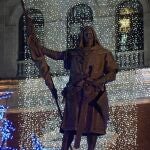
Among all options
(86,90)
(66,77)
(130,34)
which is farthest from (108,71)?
(130,34)

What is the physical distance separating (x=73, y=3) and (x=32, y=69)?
2.38 metres

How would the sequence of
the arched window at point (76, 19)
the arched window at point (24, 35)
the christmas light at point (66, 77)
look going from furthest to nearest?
the arched window at point (24, 35), the arched window at point (76, 19), the christmas light at point (66, 77)

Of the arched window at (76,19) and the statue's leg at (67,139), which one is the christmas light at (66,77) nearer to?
the arched window at (76,19)

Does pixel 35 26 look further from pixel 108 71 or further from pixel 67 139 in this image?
pixel 67 139

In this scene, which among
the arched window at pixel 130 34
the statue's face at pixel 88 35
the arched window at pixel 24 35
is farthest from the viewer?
the arched window at pixel 24 35

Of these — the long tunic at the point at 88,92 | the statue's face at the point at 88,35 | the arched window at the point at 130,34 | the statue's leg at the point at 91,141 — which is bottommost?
the statue's leg at the point at 91,141

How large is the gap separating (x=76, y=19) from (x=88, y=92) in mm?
10809

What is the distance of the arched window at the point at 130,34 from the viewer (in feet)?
50.3

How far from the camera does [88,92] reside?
5.69 metres

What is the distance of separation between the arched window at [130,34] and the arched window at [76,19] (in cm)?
89

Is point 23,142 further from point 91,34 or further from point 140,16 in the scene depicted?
point 91,34

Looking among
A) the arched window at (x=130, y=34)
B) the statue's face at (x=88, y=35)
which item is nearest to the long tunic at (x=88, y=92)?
the statue's face at (x=88, y=35)

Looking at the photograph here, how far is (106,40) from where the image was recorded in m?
15.6

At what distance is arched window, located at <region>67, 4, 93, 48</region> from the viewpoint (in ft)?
52.2
